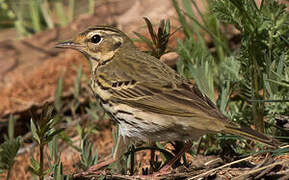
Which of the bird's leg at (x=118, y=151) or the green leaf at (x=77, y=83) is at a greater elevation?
the green leaf at (x=77, y=83)

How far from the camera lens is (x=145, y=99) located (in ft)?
12.0

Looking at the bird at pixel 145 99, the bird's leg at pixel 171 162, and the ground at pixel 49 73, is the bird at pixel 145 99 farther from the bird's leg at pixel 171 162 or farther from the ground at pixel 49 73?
the ground at pixel 49 73

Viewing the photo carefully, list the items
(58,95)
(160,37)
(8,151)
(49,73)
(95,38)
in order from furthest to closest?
1. (49,73)
2. (58,95)
3. (95,38)
4. (160,37)
5. (8,151)

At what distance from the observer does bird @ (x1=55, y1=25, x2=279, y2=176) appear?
11.0ft

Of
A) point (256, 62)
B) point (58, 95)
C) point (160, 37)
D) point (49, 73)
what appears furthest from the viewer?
point (49, 73)

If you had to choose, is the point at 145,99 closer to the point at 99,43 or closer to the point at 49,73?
the point at 99,43

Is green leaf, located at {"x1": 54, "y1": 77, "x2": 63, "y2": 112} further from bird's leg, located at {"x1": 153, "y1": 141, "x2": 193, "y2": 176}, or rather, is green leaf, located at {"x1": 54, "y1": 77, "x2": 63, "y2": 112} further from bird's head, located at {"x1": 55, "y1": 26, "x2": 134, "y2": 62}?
bird's leg, located at {"x1": 153, "y1": 141, "x2": 193, "y2": 176}

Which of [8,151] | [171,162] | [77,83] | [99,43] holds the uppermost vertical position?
[99,43]

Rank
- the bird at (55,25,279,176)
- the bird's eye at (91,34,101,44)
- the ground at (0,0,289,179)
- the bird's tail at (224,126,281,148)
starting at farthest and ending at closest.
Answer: the ground at (0,0,289,179) → the bird's eye at (91,34,101,44) → the bird at (55,25,279,176) → the bird's tail at (224,126,281,148)

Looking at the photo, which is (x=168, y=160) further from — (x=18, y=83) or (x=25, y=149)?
(x=18, y=83)

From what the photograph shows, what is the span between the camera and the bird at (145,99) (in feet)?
11.0

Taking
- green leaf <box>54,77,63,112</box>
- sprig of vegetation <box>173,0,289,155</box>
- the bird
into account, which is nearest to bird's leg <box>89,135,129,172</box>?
the bird

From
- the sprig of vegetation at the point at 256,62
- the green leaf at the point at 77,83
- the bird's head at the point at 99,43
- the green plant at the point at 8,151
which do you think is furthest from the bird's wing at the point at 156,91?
the green leaf at the point at 77,83

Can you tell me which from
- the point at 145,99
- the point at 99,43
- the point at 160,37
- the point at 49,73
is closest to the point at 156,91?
the point at 145,99
